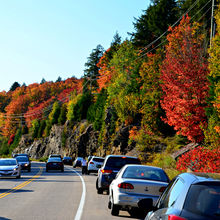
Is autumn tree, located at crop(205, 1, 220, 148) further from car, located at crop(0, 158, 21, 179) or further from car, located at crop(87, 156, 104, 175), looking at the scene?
car, located at crop(0, 158, 21, 179)

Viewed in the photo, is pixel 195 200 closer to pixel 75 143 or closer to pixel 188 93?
pixel 188 93

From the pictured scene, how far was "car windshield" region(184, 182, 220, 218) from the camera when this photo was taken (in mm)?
4297

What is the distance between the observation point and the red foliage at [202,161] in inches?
808

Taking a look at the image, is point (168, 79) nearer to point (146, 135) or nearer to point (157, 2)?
point (146, 135)

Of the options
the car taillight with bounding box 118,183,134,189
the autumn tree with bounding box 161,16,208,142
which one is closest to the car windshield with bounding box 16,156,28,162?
the autumn tree with bounding box 161,16,208,142

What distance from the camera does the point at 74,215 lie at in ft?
39.7

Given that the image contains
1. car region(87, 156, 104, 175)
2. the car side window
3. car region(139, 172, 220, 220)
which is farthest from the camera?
car region(87, 156, 104, 175)

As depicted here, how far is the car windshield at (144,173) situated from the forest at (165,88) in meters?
7.93

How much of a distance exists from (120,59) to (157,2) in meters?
10.8

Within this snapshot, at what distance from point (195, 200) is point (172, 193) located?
0.85 metres

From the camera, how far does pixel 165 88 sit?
3359 centimetres

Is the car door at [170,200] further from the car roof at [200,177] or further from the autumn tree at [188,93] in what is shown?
the autumn tree at [188,93]

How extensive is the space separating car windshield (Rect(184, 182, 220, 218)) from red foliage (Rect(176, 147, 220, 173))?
1561 centimetres

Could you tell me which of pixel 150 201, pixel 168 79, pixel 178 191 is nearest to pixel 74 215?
pixel 150 201
